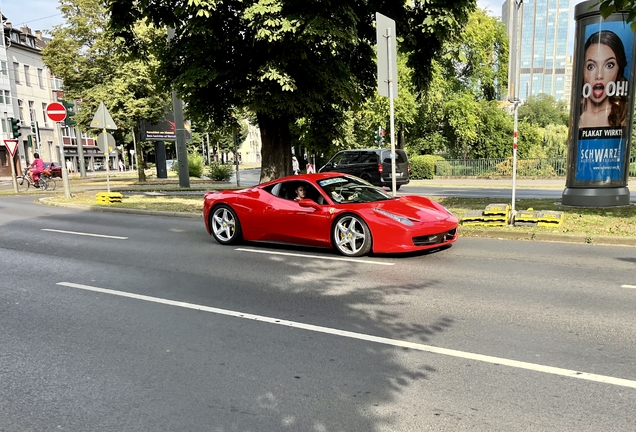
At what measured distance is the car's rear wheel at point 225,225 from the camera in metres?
8.85

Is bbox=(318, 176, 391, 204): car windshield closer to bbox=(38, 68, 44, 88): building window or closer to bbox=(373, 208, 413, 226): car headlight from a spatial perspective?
bbox=(373, 208, 413, 226): car headlight

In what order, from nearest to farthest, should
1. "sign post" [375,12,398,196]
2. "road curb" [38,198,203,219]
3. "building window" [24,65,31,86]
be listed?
"sign post" [375,12,398,196] < "road curb" [38,198,203,219] < "building window" [24,65,31,86]

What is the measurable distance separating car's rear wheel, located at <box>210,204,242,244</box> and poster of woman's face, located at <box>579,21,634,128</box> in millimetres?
8994

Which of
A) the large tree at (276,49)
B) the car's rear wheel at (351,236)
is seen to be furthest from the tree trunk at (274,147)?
the car's rear wheel at (351,236)

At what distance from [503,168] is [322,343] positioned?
32.2 meters

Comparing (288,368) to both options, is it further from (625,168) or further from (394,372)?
(625,168)

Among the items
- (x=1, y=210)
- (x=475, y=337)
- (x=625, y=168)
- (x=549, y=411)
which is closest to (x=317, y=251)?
(x=475, y=337)

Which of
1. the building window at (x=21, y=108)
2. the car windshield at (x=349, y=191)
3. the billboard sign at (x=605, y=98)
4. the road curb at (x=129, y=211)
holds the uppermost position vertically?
the building window at (x=21, y=108)

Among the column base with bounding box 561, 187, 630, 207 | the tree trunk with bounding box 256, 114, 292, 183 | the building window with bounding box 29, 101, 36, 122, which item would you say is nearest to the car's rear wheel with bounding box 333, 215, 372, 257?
the tree trunk with bounding box 256, 114, 292, 183

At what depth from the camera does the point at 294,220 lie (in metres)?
7.98

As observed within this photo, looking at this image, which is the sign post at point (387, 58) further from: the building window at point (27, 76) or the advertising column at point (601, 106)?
the building window at point (27, 76)

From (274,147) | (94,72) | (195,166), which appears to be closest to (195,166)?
(195,166)

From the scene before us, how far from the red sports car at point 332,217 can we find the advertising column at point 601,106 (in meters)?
5.77

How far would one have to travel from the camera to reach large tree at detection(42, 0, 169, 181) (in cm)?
2895
